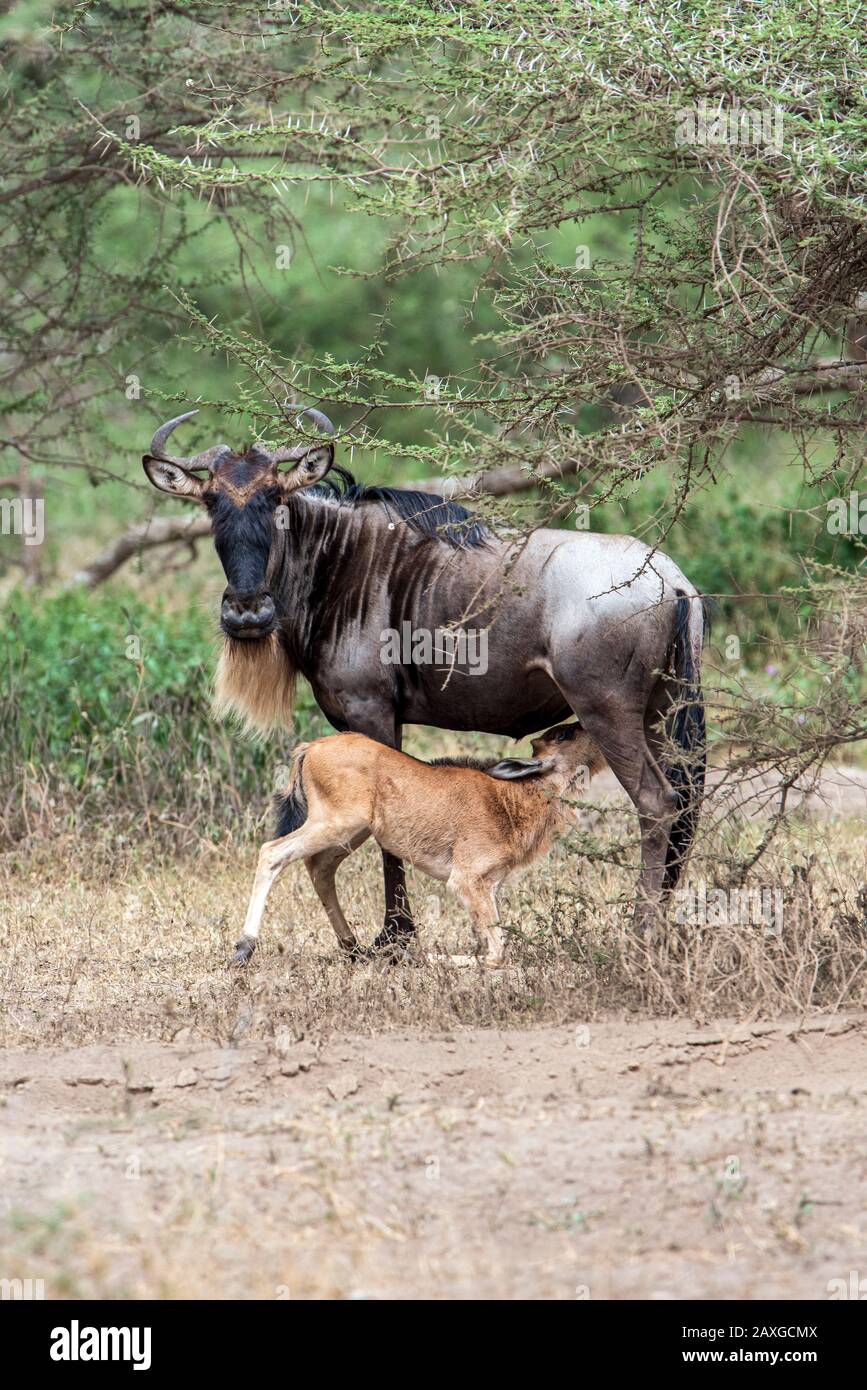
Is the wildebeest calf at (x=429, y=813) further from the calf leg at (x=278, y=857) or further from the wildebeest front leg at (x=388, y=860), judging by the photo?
the wildebeest front leg at (x=388, y=860)

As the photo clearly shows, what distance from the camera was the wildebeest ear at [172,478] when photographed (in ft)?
23.3

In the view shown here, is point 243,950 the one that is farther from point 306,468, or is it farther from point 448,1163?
point 448,1163

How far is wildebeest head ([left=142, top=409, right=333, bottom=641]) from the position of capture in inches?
276

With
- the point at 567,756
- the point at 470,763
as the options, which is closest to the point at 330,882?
the point at 470,763

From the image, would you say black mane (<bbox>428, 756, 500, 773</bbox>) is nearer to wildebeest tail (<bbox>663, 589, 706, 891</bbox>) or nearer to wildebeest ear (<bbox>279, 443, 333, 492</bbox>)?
wildebeest tail (<bbox>663, 589, 706, 891</bbox>)

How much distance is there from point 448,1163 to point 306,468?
3552 mm

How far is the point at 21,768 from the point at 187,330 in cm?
397

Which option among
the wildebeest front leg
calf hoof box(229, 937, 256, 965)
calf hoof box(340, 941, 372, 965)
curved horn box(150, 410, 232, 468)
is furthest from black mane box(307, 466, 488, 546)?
calf hoof box(229, 937, 256, 965)

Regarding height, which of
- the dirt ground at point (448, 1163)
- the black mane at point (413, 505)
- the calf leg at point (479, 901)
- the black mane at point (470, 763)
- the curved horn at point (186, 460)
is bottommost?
the dirt ground at point (448, 1163)

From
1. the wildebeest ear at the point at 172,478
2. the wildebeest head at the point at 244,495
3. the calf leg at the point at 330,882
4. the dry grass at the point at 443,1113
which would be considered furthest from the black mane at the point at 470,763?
the wildebeest ear at the point at 172,478

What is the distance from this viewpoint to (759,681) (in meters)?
11.1

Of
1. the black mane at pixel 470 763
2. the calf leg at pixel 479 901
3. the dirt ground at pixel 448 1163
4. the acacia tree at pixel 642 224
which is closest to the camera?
the dirt ground at pixel 448 1163

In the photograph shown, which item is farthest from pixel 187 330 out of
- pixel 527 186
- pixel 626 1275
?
pixel 626 1275
